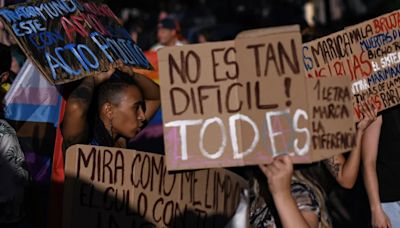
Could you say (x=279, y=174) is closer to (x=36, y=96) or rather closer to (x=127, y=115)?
(x=127, y=115)

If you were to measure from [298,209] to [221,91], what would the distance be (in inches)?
22.6

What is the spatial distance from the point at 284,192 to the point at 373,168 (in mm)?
1675

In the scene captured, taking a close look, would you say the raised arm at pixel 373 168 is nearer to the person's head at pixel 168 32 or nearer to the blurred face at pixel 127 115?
the blurred face at pixel 127 115

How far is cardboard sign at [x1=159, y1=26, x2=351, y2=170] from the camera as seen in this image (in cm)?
371

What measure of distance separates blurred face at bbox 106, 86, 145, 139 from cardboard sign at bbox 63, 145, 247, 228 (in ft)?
1.73

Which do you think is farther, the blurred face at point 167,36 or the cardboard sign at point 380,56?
the blurred face at point 167,36

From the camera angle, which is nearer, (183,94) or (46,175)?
(183,94)

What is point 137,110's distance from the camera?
4.89 m

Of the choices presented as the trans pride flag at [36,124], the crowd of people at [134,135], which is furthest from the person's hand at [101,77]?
the trans pride flag at [36,124]

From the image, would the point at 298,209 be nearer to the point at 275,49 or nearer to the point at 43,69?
the point at 275,49

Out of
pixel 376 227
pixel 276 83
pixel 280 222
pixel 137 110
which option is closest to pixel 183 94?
pixel 276 83

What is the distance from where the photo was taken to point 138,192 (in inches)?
169

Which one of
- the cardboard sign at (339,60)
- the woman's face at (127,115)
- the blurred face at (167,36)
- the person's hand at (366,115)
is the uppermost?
the blurred face at (167,36)

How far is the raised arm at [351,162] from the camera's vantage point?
4809 millimetres
